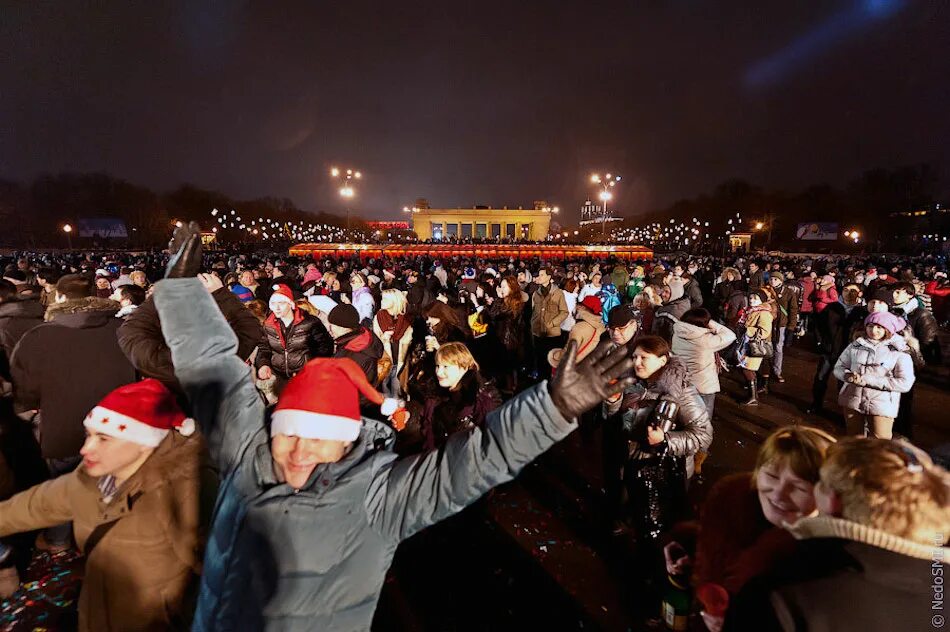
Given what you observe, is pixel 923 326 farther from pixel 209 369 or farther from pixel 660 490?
pixel 209 369

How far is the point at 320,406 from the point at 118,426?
110cm

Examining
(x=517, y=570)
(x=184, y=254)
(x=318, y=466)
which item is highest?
(x=184, y=254)

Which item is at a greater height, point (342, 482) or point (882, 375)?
point (342, 482)

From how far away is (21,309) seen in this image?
4.52 metres

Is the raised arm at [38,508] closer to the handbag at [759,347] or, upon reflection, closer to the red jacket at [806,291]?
the handbag at [759,347]

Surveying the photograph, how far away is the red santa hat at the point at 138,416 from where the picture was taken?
199 cm

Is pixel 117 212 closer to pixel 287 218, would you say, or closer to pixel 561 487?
pixel 287 218

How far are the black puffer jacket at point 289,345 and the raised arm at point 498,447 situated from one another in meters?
3.55

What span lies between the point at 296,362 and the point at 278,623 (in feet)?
11.6

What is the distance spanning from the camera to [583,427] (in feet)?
19.8

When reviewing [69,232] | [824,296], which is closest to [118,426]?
[824,296]

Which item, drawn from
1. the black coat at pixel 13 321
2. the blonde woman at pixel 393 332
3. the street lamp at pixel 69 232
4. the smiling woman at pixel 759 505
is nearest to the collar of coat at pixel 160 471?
the smiling woman at pixel 759 505

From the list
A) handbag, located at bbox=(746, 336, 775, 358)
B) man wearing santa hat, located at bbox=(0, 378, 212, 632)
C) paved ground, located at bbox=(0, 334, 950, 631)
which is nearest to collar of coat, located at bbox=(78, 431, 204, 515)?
man wearing santa hat, located at bbox=(0, 378, 212, 632)

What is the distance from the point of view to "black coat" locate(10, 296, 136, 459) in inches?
130
